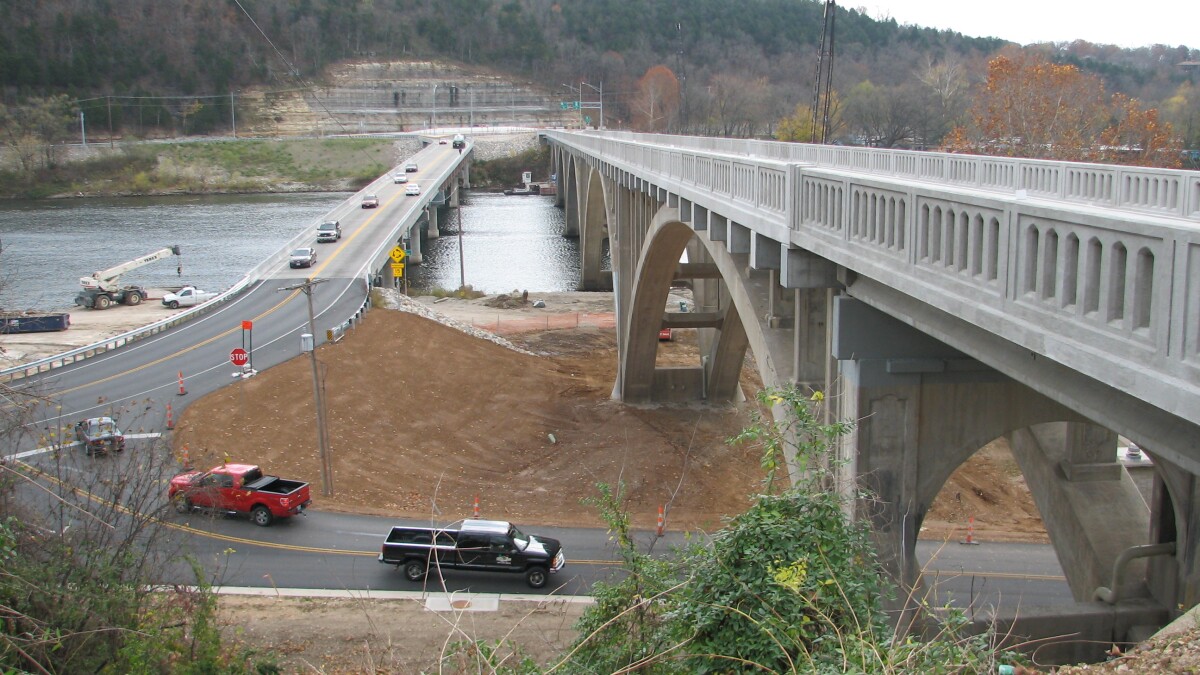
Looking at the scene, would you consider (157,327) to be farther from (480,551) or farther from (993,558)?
(993,558)

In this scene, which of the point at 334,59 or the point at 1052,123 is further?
the point at 334,59

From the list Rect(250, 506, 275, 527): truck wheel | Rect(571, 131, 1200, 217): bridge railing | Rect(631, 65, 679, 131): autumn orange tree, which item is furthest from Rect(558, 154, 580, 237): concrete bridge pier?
Rect(250, 506, 275, 527): truck wheel

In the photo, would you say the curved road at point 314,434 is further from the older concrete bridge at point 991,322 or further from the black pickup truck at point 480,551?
the older concrete bridge at point 991,322

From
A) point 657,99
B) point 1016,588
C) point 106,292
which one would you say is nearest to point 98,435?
point 1016,588

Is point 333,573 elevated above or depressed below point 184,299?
below

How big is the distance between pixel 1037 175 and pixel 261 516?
55.7 feet

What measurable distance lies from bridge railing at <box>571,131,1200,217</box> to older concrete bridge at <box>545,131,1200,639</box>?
5 centimetres

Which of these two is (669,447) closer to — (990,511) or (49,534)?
(990,511)

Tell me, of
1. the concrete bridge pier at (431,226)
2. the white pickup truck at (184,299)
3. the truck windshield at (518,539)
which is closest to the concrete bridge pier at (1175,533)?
the truck windshield at (518,539)

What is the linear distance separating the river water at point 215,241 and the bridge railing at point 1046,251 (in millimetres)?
44303

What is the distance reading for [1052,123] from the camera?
44656mm

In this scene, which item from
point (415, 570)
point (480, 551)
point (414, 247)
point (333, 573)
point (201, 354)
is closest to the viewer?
point (480, 551)

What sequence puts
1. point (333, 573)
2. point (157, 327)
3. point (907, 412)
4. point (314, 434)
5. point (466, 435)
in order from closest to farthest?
1. point (907, 412)
2. point (333, 573)
3. point (314, 434)
4. point (466, 435)
5. point (157, 327)

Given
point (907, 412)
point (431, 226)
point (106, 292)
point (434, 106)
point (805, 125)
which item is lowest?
point (106, 292)
